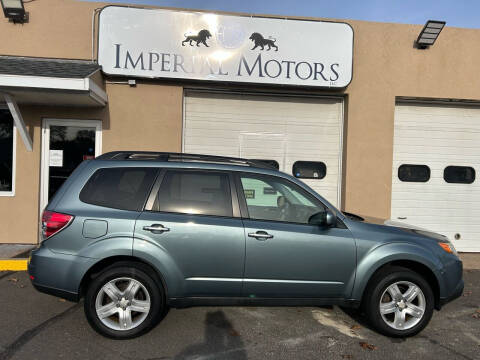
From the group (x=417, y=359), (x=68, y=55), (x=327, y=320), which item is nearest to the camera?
(x=417, y=359)

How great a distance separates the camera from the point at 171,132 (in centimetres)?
743

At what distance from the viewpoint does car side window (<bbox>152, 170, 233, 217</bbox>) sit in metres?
3.69

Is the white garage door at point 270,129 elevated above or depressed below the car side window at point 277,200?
above

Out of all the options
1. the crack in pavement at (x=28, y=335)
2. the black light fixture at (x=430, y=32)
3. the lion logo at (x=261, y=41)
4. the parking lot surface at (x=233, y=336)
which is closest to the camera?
the crack in pavement at (x=28, y=335)

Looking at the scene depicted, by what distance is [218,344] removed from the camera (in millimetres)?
3578

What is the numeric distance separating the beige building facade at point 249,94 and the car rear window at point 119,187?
356 centimetres

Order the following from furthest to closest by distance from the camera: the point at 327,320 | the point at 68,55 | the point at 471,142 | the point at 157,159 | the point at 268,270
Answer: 1. the point at 471,142
2. the point at 68,55
3. the point at 327,320
4. the point at 157,159
5. the point at 268,270

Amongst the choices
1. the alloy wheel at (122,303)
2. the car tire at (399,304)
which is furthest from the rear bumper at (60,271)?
the car tire at (399,304)

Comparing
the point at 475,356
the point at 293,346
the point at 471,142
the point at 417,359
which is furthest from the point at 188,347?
the point at 471,142

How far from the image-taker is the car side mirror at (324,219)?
3623mm

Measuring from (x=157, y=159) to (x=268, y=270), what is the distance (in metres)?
1.72

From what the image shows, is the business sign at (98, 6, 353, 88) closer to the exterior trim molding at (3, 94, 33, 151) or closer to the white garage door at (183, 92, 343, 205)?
the white garage door at (183, 92, 343, 205)

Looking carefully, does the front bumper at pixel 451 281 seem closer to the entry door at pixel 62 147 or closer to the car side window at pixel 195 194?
the car side window at pixel 195 194

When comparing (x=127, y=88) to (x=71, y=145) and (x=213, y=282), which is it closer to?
(x=71, y=145)
